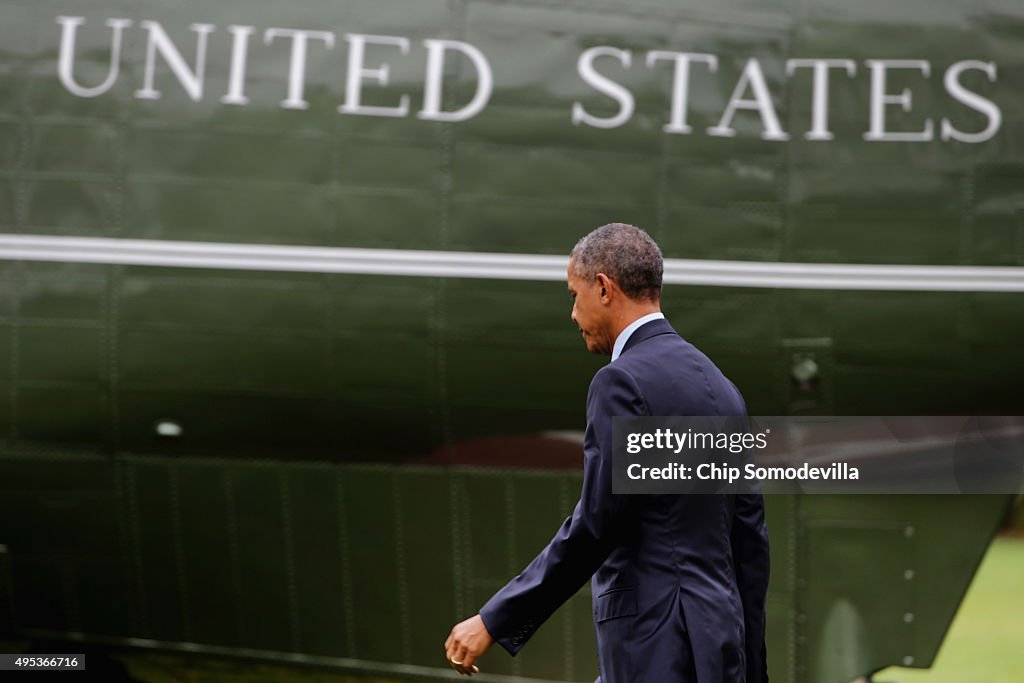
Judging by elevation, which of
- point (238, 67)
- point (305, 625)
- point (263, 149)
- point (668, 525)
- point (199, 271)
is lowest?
point (305, 625)

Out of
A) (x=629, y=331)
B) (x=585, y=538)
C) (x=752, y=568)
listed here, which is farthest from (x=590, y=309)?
(x=752, y=568)

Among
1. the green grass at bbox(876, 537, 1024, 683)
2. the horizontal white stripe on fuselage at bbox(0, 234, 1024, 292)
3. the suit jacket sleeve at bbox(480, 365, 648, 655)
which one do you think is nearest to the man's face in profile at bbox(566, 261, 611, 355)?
the suit jacket sleeve at bbox(480, 365, 648, 655)

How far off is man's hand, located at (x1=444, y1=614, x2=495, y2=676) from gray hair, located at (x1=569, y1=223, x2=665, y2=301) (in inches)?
30.3

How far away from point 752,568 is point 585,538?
0.42 m

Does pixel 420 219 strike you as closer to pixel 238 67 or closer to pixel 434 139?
pixel 434 139

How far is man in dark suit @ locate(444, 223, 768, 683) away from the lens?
7.38 ft

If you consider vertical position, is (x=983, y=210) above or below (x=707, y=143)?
below

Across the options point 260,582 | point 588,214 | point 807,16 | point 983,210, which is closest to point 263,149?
point 588,214

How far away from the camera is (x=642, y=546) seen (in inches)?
90.8

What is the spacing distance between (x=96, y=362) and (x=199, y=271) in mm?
475

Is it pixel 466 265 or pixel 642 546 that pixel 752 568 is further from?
pixel 466 265

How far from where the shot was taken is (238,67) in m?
3.79

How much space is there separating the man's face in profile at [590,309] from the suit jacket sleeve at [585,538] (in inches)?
6.3

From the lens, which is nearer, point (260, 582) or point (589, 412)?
point (589, 412)
